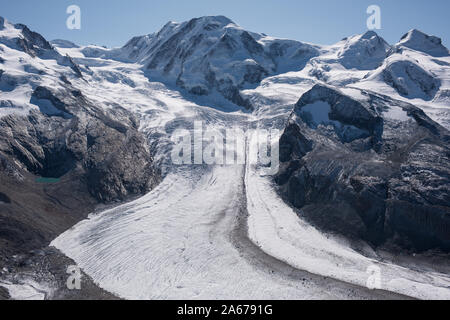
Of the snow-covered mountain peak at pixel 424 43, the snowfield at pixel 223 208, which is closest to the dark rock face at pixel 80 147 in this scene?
the snowfield at pixel 223 208
